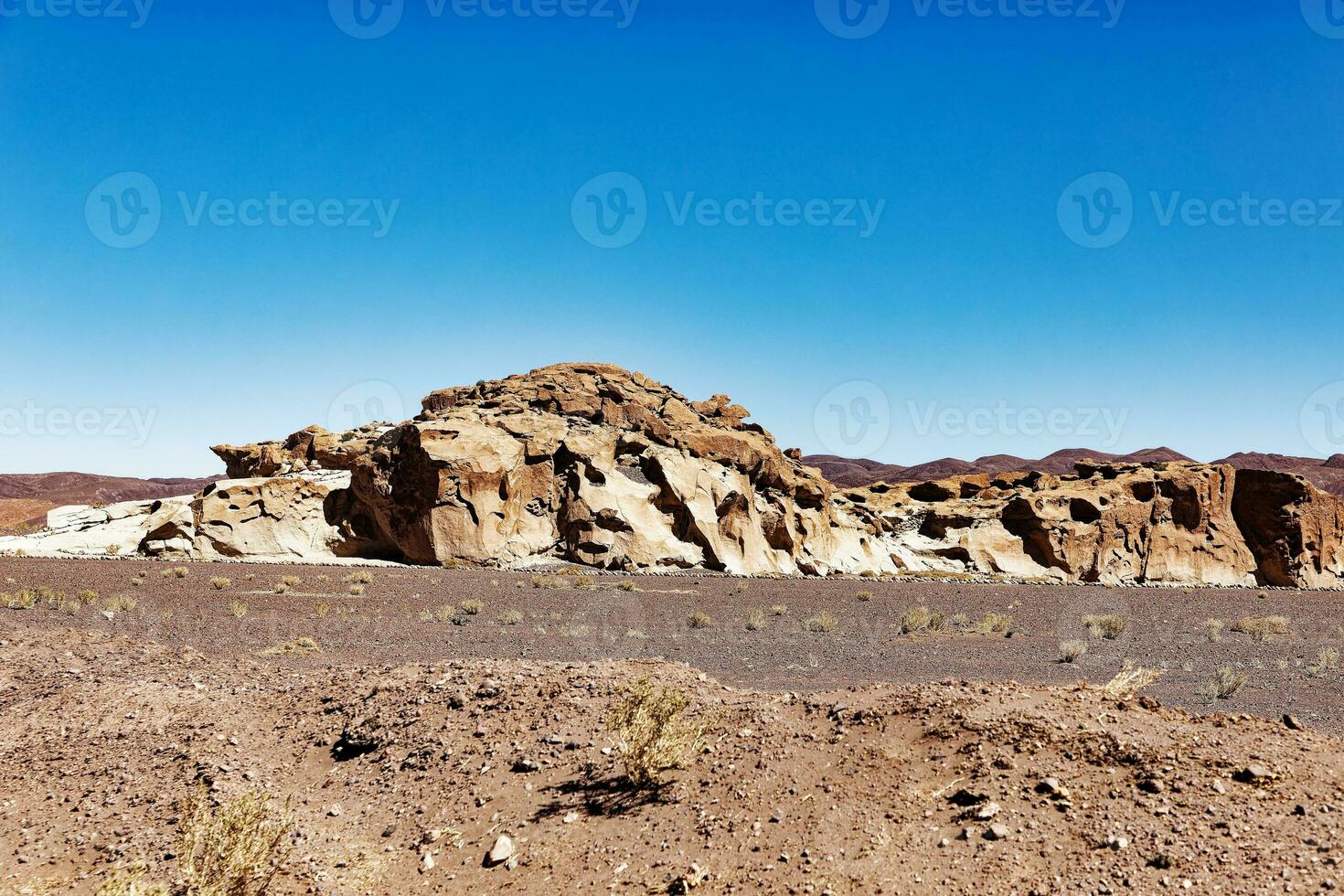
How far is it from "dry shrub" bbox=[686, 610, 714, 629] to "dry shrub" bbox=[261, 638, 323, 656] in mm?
7699

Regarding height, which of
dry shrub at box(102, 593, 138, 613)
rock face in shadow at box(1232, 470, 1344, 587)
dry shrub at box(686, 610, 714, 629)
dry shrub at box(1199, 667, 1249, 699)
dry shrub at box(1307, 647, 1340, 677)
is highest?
rock face in shadow at box(1232, 470, 1344, 587)

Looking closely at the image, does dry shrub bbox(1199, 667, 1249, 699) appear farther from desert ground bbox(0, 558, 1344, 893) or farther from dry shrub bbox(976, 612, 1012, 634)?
dry shrub bbox(976, 612, 1012, 634)

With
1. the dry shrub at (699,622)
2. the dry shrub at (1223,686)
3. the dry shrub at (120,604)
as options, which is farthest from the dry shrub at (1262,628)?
the dry shrub at (120,604)

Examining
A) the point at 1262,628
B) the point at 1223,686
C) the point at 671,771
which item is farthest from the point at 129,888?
the point at 1262,628

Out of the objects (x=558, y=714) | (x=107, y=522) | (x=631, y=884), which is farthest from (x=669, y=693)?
(x=107, y=522)

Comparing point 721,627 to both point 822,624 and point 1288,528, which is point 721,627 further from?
point 1288,528

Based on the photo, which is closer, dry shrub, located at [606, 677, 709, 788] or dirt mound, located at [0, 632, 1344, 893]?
dirt mound, located at [0, 632, 1344, 893]

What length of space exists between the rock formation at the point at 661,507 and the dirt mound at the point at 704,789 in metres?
22.9

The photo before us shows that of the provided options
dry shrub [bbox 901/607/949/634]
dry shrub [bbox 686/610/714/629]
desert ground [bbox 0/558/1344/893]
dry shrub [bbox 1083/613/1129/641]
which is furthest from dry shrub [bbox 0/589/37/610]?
dry shrub [bbox 1083/613/1129/641]

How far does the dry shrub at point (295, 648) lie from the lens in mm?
13234

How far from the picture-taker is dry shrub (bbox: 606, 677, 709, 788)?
23.2 feet

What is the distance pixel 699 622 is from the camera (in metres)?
18.4

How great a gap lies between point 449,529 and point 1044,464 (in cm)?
11469

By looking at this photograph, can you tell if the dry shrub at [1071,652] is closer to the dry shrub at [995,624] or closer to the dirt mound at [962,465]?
the dry shrub at [995,624]
